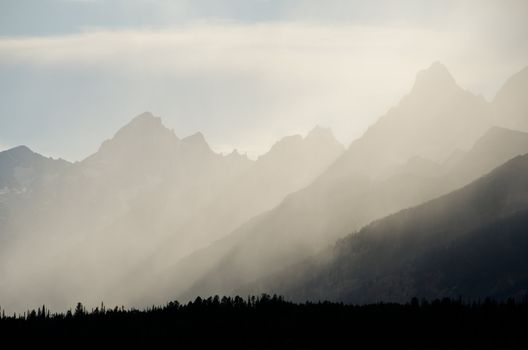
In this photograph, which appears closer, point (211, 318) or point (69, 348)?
point (69, 348)

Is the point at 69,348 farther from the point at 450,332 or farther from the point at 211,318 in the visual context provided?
the point at 450,332

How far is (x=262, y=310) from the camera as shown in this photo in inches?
7023

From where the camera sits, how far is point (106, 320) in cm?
16800

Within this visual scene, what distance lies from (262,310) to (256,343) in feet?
82.4

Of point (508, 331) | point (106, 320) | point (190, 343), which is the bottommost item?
point (508, 331)

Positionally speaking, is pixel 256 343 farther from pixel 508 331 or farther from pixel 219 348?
pixel 508 331

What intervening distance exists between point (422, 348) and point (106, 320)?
216ft

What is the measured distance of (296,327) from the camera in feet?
536

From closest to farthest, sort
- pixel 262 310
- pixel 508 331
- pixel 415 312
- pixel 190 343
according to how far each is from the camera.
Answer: pixel 508 331 → pixel 190 343 → pixel 415 312 → pixel 262 310

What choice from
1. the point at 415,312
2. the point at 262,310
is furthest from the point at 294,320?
the point at 415,312

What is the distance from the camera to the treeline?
475 ft

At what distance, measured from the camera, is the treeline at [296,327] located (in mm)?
144800

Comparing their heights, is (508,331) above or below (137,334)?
below

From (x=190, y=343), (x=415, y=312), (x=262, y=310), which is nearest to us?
(x=190, y=343)
